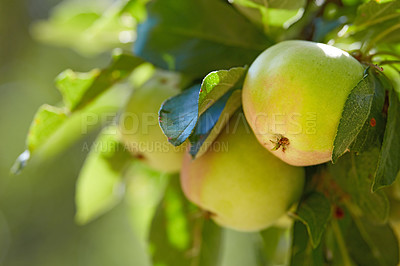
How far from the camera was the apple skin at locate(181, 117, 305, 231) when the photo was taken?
638mm

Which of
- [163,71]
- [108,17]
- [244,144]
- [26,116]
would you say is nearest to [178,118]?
[244,144]

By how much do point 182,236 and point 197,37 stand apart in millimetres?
371

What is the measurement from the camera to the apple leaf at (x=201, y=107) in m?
0.51

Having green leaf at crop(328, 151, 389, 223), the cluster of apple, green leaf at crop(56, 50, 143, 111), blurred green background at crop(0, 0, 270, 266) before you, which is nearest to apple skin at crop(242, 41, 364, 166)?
the cluster of apple

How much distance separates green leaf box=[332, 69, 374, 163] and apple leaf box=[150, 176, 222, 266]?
418 mm

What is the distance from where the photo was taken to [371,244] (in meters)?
0.77

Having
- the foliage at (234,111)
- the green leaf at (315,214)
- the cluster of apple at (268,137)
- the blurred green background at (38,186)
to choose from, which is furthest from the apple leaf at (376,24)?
the blurred green background at (38,186)

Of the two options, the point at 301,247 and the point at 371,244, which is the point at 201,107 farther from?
the point at 371,244

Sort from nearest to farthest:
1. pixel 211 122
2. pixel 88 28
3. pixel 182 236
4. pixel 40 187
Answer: pixel 211 122, pixel 182 236, pixel 88 28, pixel 40 187

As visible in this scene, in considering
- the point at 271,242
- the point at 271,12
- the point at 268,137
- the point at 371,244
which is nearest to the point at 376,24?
the point at 271,12

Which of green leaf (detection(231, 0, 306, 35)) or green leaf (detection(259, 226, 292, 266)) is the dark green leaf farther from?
green leaf (detection(259, 226, 292, 266))

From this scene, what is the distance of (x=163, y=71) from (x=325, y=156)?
13.5 inches

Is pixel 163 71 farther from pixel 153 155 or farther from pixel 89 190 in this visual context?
pixel 89 190

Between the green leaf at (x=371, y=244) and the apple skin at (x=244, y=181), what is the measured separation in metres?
0.19
